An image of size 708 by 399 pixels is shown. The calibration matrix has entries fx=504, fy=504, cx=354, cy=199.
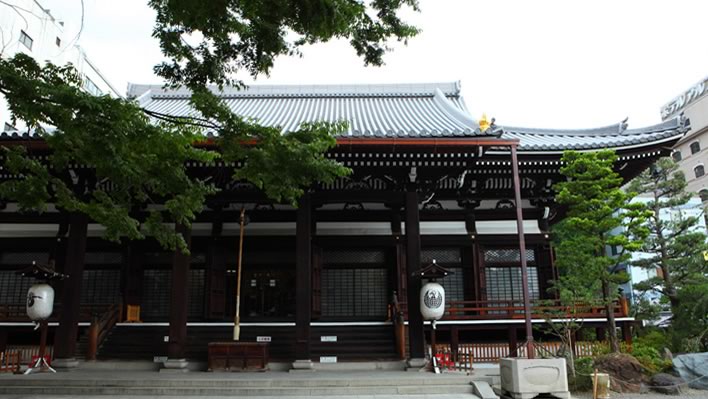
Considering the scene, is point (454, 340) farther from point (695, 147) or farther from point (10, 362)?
point (695, 147)

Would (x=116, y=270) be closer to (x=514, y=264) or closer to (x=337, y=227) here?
(x=337, y=227)

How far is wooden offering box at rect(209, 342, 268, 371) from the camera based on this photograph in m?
11.2

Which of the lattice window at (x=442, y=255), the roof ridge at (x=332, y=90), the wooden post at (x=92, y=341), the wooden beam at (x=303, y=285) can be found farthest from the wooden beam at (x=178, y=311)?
the roof ridge at (x=332, y=90)

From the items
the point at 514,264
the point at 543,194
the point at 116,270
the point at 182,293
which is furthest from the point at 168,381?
the point at 543,194

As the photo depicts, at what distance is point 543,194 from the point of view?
47.5 feet

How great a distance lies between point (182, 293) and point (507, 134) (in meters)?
10.4

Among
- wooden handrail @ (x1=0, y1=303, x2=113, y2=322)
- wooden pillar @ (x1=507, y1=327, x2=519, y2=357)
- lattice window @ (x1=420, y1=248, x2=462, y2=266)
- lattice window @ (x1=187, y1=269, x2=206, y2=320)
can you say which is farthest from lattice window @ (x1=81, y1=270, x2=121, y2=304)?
wooden pillar @ (x1=507, y1=327, x2=519, y2=357)

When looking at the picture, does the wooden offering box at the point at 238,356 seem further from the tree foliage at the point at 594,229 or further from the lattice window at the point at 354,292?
the tree foliage at the point at 594,229

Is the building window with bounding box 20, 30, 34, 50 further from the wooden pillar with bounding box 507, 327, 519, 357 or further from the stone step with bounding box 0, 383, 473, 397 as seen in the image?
the wooden pillar with bounding box 507, 327, 519, 357

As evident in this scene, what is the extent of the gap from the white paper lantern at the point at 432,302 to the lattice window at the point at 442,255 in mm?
3700

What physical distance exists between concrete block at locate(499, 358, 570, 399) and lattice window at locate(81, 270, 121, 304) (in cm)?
1133

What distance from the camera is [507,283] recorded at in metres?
14.8

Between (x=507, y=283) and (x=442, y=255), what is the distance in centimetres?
204

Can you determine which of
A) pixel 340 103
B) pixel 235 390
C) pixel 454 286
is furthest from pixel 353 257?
pixel 340 103
